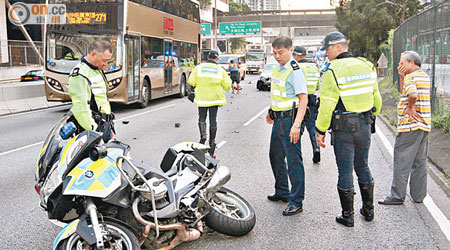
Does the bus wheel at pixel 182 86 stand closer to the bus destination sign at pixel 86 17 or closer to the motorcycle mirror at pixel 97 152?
the bus destination sign at pixel 86 17

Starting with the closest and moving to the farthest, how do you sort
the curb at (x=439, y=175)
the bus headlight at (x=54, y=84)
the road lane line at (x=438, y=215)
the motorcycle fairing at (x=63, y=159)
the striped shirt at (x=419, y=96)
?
the motorcycle fairing at (x=63, y=159), the road lane line at (x=438, y=215), the striped shirt at (x=419, y=96), the curb at (x=439, y=175), the bus headlight at (x=54, y=84)

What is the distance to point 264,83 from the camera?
26203 millimetres

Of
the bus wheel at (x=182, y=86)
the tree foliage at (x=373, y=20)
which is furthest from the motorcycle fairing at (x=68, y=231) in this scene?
the tree foliage at (x=373, y=20)

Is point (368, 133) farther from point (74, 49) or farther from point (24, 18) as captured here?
point (24, 18)

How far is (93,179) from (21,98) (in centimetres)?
1404

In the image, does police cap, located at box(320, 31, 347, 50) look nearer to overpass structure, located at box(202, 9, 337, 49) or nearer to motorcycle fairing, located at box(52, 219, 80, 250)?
motorcycle fairing, located at box(52, 219, 80, 250)

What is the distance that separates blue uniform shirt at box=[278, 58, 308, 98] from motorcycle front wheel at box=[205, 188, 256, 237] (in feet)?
4.35

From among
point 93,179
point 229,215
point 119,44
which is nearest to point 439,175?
point 229,215

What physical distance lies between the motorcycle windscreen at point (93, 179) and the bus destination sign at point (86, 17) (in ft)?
38.9

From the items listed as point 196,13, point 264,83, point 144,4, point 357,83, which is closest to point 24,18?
point 196,13

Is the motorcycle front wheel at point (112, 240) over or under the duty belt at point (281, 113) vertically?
under

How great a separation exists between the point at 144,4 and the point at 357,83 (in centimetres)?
1301

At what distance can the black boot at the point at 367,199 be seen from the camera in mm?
5117

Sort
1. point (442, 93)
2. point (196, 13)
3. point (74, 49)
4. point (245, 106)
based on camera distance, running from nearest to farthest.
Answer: point (442, 93)
point (74, 49)
point (245, 106)
point (196, 13)
